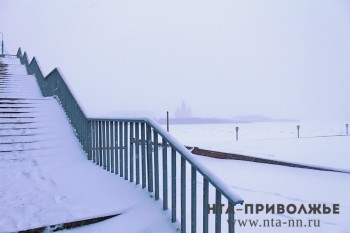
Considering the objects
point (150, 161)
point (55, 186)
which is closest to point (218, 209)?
point (150, 161)

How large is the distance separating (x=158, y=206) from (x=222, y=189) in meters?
1.45

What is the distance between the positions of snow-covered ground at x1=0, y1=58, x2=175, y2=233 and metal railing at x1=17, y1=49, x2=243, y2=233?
21 centimetres

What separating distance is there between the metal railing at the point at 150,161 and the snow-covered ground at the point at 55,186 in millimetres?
211

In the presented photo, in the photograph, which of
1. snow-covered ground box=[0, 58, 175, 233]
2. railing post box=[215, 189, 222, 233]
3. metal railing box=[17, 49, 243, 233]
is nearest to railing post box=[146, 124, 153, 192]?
metal railing box=[17, 49, 243, 233]

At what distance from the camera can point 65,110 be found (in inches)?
339

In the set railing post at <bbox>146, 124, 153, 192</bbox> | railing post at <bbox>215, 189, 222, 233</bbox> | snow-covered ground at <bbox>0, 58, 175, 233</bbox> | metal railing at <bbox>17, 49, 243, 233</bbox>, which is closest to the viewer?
railing post at <bbox>215, 189, 222, 233</bbox>

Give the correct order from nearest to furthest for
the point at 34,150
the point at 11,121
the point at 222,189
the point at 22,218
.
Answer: the point at 222,189
the point at 22,218
the point at 34,150
the point at 11,121

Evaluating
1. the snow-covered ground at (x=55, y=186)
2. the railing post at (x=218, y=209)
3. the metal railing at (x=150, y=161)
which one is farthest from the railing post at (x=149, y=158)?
the railing post at (x=218, y=209)

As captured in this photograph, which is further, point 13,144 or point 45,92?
point 45,92

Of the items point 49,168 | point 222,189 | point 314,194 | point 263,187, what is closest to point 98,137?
point 49,168

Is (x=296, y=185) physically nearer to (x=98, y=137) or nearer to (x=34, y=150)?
(x=98, y=137)

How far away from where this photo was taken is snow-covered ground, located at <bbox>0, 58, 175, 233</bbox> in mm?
3512

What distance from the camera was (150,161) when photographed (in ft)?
13.5

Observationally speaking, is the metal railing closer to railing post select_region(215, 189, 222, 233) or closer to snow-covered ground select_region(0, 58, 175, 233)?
railing post select_region(215, 189, 222, 233)
